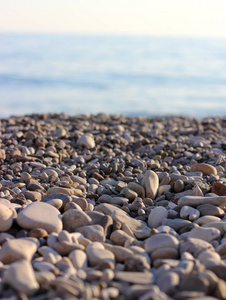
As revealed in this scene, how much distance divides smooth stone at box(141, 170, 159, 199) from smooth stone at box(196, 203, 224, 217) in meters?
0.47

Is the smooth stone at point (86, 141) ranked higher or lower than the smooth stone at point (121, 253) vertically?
higher

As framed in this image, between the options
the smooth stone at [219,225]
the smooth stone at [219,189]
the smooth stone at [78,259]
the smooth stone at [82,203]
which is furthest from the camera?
the smooth stone at [219,189]

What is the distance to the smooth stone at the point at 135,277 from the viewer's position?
1445mm

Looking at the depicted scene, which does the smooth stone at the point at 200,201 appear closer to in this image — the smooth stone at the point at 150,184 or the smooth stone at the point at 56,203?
the smooth stone at the point at 150,184

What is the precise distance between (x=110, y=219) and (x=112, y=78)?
1991cm

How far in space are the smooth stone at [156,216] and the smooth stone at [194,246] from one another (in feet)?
1.49

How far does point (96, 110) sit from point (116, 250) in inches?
501

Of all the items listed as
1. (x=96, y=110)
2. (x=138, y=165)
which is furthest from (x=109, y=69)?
(x=138, y=165)

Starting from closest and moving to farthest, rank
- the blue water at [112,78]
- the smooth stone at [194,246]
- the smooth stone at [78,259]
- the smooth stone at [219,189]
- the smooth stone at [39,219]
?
1. the smooth stone at [78,259]
2. the smooth stone at [194,246]
3. the smooth stone at [39,219]
4. the smooth stone at [219,189]
5. the blue water at [112,78]

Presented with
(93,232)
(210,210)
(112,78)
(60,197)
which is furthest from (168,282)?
(112,78)

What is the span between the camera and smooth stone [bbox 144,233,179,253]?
1.83 m

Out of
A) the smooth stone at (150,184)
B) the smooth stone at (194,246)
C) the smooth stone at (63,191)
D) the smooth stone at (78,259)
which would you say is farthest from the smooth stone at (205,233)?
the smooth stone at (63,191)

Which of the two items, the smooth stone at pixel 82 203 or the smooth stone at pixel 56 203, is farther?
the smooth stone at pixel 82 203

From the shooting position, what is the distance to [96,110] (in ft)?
47.1
